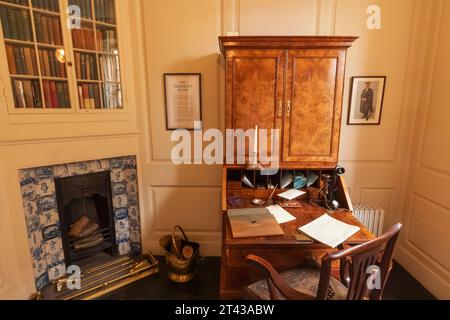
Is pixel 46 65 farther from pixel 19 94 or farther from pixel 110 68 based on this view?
pixel 110 68

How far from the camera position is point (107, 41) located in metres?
2.13

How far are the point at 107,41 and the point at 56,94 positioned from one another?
0.64m

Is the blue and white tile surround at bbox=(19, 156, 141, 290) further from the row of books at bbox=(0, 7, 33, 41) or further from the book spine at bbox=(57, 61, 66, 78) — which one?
the row of books at bbox=(0, 7, 33, 41)

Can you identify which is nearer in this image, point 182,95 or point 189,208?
point 182,95

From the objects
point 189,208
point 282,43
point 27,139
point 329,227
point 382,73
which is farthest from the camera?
point 189,208

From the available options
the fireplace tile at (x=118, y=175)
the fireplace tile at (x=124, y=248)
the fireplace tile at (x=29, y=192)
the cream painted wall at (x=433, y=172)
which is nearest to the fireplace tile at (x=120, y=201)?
the fireplace tile at (x=118, y=175)

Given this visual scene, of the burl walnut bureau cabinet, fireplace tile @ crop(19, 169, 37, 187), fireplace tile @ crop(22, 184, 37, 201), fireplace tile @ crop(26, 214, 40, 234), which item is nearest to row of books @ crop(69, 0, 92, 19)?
the burl walnut bureau cabinet

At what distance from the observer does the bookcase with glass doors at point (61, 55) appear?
1.78 metres

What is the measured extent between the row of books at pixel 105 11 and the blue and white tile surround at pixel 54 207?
1.24 meters

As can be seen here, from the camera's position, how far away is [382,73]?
2166 mm

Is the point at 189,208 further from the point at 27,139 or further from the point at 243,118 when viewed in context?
the point at 27,139

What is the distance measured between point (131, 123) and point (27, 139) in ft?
2.59

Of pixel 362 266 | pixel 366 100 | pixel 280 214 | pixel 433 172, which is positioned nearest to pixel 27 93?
pixel 280 214

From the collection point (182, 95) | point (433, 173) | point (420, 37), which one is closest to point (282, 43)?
point (182, 95)
